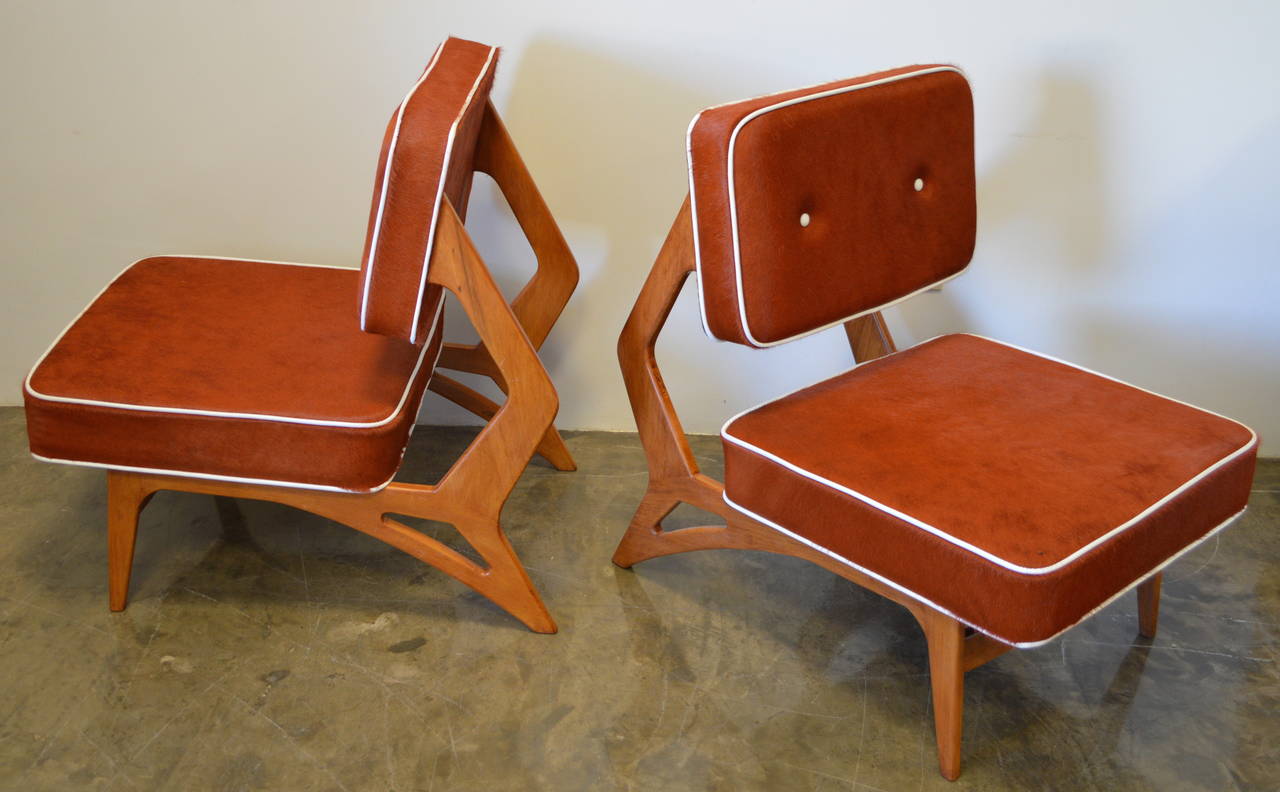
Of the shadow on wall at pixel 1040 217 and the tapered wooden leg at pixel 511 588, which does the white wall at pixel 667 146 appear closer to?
the shadow on wall at pixel 1040 217

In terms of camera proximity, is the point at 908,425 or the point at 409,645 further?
the point at 409,645

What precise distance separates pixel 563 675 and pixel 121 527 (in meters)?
0.83

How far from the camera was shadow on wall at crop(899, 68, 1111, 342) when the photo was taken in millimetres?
2510

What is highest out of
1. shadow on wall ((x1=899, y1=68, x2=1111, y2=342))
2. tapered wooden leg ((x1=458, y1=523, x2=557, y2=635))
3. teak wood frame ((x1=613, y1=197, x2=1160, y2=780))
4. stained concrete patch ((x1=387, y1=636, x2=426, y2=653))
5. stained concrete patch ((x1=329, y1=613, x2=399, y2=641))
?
shadow on wall ((x1=899, y1=68, x2=1111, y2=342))

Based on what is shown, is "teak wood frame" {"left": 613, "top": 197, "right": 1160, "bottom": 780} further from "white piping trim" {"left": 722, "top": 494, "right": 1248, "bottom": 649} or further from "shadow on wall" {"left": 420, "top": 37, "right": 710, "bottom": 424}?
Result: "shadow on wall" {"left": 420, "top": 37, "right": 710, "bottom": 424}

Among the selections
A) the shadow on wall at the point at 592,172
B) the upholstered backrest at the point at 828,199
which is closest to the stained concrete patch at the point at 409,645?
the upholstered backrest at the point at 828,199

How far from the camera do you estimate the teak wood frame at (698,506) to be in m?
1.84

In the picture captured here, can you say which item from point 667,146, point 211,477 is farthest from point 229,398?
point 667,146

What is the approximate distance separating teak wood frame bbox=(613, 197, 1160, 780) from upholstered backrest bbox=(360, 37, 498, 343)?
1.29ft

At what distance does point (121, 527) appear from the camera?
217 centimetres

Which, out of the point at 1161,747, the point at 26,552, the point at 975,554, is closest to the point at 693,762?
the point at 975,554

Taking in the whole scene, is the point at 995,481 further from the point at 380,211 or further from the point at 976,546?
the point at 380,211

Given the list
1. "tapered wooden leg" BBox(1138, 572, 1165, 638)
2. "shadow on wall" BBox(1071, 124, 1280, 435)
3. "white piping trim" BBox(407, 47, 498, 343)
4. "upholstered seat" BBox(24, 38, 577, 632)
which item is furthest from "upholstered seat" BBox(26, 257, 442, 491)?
"shadow on wall" BBox(1071, 124, 1280, 435)

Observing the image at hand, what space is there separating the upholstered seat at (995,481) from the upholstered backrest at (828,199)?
17 cm
